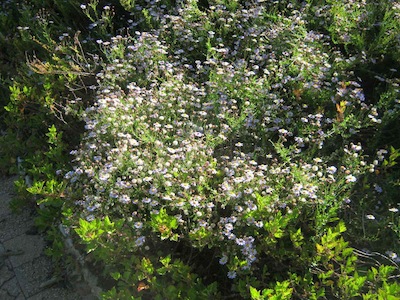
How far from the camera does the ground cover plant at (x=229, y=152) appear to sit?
2773 millimetres

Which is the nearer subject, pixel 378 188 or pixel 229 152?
pixel 378 188

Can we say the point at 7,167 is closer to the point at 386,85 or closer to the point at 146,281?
the point at 146,281

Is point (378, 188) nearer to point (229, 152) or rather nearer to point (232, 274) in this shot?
point (229, 152)

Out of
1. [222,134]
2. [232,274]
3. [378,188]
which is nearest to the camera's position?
[232,274]

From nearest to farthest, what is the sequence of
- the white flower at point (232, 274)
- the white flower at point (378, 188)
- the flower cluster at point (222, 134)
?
the white flower at point (232, 274), the flower cluster at point (222, 134), the white flower at point (378, 188)

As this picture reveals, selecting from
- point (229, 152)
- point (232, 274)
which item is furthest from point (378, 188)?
point (232, 274)

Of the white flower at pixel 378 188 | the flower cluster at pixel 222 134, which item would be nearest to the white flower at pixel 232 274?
the flower cluster at pixel 222 134

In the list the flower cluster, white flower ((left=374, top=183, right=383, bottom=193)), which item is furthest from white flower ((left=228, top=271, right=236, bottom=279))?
white flower ((left=374, top=183, right=383, bottom=193))

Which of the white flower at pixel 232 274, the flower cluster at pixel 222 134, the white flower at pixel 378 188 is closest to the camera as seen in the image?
the white flower at pixel 232 274

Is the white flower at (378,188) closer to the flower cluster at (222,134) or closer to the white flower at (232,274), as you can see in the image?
the flower cluster at (222,134)

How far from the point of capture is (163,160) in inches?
121

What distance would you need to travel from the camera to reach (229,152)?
340cm

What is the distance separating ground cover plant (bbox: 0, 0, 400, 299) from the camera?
2.77 metres

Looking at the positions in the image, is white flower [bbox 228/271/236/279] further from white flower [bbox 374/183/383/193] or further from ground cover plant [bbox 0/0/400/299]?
white flower [bbox 374/183/383/193]
